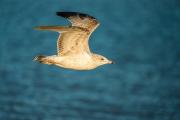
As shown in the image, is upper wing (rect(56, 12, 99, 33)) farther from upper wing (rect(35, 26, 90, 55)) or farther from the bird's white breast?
the bird's white breast

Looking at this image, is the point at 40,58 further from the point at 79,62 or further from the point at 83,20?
the point at 83,20

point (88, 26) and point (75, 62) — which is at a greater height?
point (88, 26)

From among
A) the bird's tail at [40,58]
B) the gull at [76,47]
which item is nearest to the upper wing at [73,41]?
the gull at [76,47]

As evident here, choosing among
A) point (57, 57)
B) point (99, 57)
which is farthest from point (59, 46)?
point (99, 57)

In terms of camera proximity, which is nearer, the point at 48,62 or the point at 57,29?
the point at 57,29

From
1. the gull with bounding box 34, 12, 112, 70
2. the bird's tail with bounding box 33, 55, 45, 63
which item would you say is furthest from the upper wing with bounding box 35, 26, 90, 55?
the bird's tail with bounding box 33, 55, 45, 63

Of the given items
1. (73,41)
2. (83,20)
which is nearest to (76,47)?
(73,41)

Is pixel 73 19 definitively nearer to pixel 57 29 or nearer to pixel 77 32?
pixel 77 32
